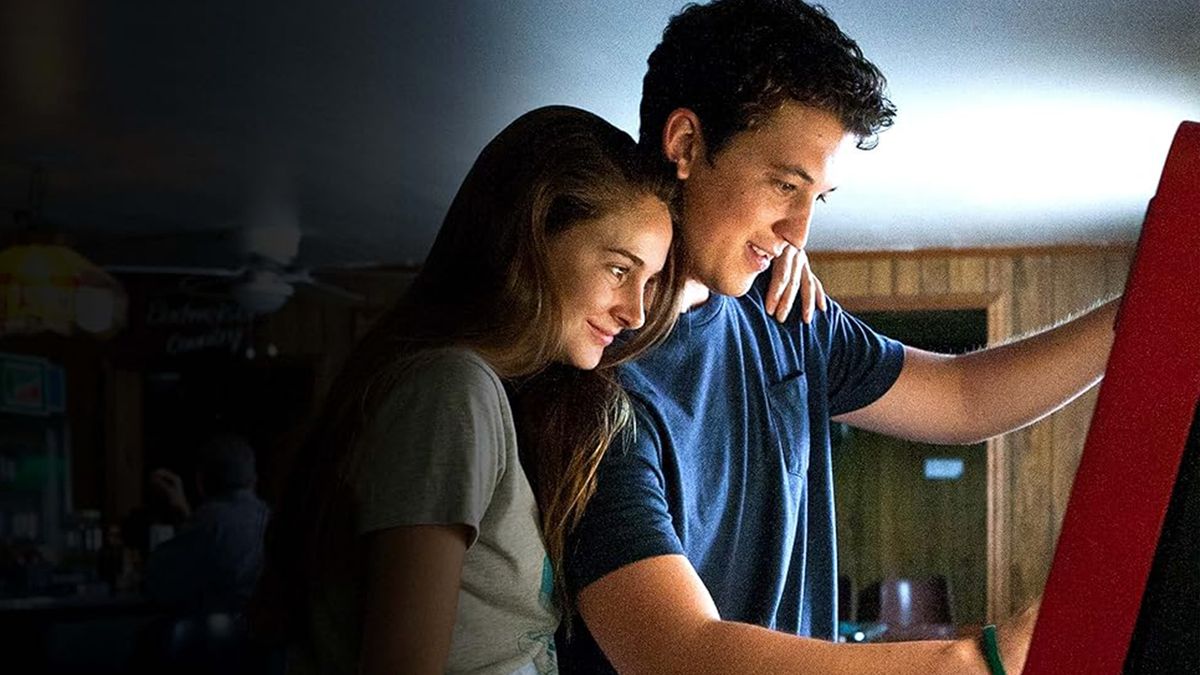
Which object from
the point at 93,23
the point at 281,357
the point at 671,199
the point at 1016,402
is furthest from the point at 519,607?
the point at 281,357

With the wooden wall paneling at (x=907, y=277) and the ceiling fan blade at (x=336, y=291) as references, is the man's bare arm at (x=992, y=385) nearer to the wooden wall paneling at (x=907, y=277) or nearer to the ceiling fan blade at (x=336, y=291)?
the wooden wall paneling at (x=907, y=277)

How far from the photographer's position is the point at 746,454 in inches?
26.0

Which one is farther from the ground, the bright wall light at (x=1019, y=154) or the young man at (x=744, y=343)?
the bright wall light at (x=1019, y=154)

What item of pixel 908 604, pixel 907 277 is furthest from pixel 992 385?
pixel 908 604

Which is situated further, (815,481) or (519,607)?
(815,481)

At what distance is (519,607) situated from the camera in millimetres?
573

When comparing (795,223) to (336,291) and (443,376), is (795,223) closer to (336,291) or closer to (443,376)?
(443,376)

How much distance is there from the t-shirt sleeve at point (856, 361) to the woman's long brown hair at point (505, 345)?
155 millimetres

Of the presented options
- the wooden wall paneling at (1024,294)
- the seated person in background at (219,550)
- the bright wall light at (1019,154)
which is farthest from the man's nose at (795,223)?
the wooden wall paneling at (1024,294)

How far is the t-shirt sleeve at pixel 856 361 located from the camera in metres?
0.72

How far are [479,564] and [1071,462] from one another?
281 cm

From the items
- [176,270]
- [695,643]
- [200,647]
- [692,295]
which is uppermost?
[176,270]

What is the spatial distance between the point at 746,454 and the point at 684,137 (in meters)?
0.13

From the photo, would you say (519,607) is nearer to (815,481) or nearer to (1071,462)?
(815,481)
